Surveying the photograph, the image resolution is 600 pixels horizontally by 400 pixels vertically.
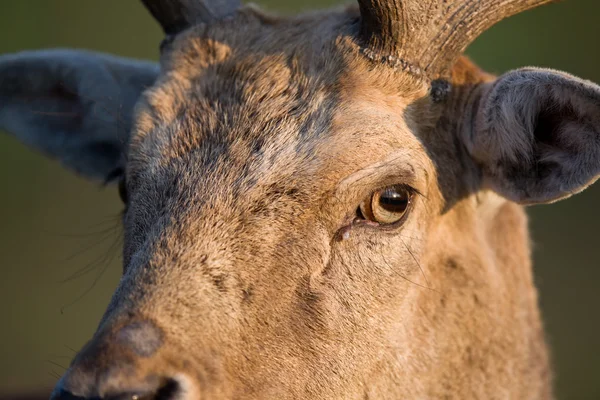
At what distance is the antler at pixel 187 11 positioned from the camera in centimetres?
498

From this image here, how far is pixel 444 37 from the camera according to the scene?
447 centimetres

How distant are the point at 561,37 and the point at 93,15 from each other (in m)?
12.1

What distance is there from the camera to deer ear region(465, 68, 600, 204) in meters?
4.24

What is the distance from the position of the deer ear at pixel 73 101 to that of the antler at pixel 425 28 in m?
1.92

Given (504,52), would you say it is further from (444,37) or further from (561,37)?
(444,37)

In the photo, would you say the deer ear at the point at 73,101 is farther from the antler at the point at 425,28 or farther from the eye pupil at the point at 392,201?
the eye pupil at the point at 392,201

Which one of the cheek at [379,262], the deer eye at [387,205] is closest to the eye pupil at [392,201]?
the deer eye at [387,205]

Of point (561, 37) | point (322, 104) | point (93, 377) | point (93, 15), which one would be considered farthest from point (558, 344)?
point (93, 15)

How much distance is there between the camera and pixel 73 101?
588 cm

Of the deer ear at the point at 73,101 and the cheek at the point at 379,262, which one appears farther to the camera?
the deer ear at the point at 73,101

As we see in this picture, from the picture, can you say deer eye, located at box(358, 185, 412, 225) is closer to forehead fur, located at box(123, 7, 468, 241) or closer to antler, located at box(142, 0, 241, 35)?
forehead fur, located at box(123, 7, 468, 241)

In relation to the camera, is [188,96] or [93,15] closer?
[188,96]

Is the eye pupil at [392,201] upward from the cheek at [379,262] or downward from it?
upward

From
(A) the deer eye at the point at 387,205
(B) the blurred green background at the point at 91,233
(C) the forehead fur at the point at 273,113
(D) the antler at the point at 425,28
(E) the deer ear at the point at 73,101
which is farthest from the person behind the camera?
(B) the blurred green background at the point at 91,233
